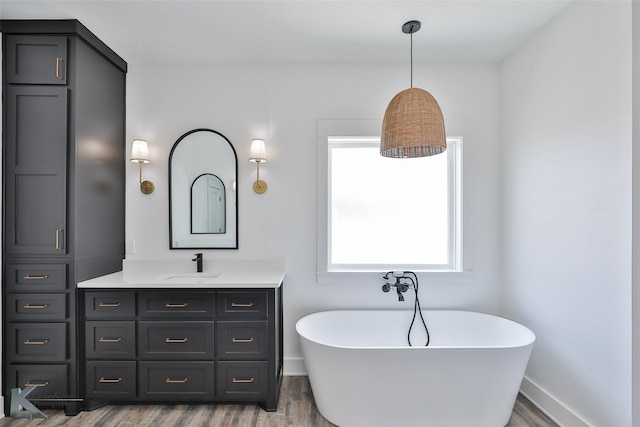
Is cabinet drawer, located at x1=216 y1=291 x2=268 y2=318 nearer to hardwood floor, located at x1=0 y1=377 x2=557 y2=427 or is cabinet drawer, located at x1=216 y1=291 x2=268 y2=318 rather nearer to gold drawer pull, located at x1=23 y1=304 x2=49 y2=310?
hardwood floor, located at x1=0 y1=377 x2=557 y2=427

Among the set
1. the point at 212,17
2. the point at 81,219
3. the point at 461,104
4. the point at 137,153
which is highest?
the point at 212,17

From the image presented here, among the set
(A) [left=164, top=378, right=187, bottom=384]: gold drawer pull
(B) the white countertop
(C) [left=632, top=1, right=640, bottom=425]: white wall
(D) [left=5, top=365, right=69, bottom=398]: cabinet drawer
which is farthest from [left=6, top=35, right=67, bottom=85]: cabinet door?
(C) [left=632, top=1, right=640, bottom=425]: white wall

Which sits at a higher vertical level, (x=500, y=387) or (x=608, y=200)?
(x=608, y=200)

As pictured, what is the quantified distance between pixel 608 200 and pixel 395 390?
5.16 feet

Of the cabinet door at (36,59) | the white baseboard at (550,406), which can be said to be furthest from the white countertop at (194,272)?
the white baseboard at (550,406)

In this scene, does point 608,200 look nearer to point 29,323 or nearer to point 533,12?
point 533,12

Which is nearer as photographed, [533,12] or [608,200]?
[608,200]

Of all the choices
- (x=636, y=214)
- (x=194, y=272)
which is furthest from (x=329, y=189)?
(x=636, y=214)

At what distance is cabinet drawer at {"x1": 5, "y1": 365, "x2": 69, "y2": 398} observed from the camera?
211cm

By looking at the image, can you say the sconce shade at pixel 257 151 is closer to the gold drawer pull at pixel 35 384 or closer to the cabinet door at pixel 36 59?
the cabinet door at pixel 36 59

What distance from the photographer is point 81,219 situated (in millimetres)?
2215

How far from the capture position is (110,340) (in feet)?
7.13

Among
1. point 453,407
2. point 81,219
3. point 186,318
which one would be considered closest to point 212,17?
point 81,219

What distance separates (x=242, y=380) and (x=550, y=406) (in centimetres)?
205
